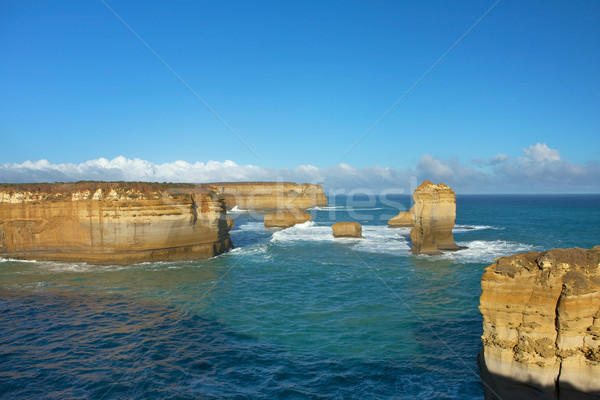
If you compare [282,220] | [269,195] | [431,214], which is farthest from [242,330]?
[269,195]

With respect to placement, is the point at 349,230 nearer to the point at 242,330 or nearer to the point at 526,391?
the point at 242,330

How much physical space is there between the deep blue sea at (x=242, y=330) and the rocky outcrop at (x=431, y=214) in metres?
3.21

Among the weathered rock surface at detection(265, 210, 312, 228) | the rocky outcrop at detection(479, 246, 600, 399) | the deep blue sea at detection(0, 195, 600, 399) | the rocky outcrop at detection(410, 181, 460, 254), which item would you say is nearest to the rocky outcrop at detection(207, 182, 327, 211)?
the weathered rock surface at detection(265, 210, 312, 228)

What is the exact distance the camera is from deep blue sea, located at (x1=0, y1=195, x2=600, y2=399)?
1027cm

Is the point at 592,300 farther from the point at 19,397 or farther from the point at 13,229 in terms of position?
the point at 13,229

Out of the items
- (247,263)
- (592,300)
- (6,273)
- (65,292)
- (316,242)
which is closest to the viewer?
(592,300)

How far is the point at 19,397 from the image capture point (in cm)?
973

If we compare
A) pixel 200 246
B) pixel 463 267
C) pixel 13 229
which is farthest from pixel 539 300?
pixel 13 229

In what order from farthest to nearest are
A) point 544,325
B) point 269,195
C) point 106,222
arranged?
point 269,195
point 106,222
point 544,325

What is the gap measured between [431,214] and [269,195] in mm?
75805

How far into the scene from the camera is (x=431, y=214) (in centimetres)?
2825

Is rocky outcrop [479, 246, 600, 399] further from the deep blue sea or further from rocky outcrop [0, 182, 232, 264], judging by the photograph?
rocky outcrop [0, 182, 232, 264]

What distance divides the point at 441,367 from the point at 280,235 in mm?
31858

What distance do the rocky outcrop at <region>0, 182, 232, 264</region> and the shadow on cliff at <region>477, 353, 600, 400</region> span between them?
74.7ft
